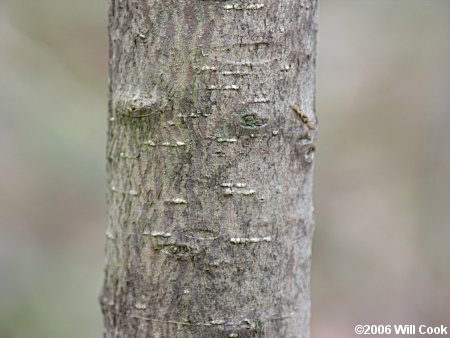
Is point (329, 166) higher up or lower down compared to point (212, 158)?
higher up

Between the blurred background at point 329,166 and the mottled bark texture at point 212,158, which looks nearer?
the mottled bark texture at point 212,158

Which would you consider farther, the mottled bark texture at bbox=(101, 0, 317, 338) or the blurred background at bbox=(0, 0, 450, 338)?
the blurred background at bbox=(0, 0, 450, 338)

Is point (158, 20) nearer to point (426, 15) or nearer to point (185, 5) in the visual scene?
point (185, 5)

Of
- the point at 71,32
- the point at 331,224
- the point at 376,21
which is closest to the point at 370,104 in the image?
the point at 376,21
